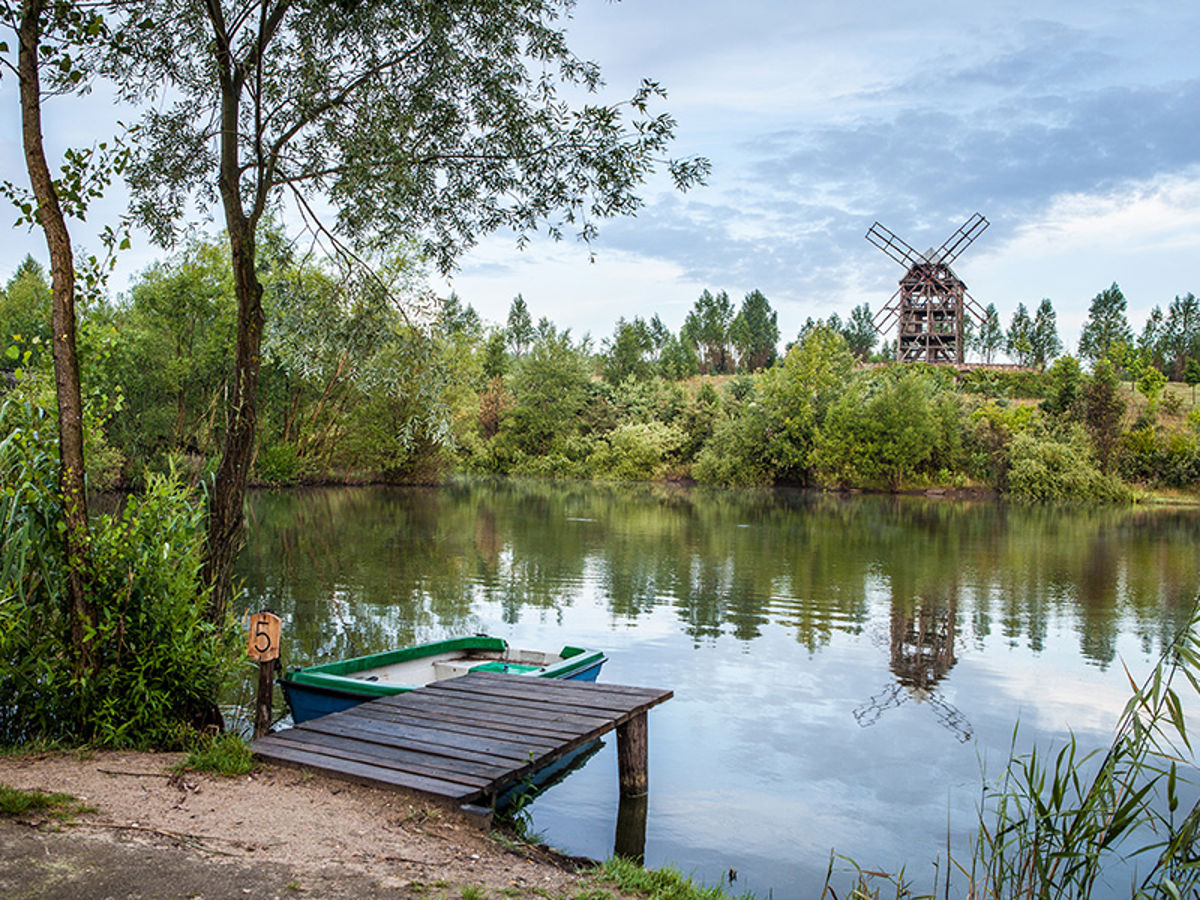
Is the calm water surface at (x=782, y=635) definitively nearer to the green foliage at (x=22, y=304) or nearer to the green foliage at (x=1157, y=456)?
the green foliage at (x=1157, y=456)

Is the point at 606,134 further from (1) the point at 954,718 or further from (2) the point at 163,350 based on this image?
(2) the point at 163,350

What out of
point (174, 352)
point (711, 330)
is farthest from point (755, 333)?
point (174, 352)

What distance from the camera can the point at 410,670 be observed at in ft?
28.4

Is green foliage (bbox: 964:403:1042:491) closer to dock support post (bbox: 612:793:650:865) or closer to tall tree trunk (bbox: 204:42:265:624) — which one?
dock support post (bbox: 612:793:650:865)

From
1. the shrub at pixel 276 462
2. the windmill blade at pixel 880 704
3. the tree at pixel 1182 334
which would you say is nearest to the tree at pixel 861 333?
the tree at pixel 1182 334

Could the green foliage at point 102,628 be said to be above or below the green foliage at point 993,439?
below

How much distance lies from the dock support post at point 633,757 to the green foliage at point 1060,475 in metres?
44.0

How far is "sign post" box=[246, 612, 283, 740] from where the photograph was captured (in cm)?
636

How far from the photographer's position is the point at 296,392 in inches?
1452

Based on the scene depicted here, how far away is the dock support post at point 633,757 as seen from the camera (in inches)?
266

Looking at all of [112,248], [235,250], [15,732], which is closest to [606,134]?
[235,250]

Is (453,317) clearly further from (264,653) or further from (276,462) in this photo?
(276,462)

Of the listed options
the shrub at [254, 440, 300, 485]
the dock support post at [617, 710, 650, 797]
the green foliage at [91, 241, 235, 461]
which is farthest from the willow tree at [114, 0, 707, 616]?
the shrub at [254, 440, 300, 485]

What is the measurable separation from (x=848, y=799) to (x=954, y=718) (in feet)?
8.85
